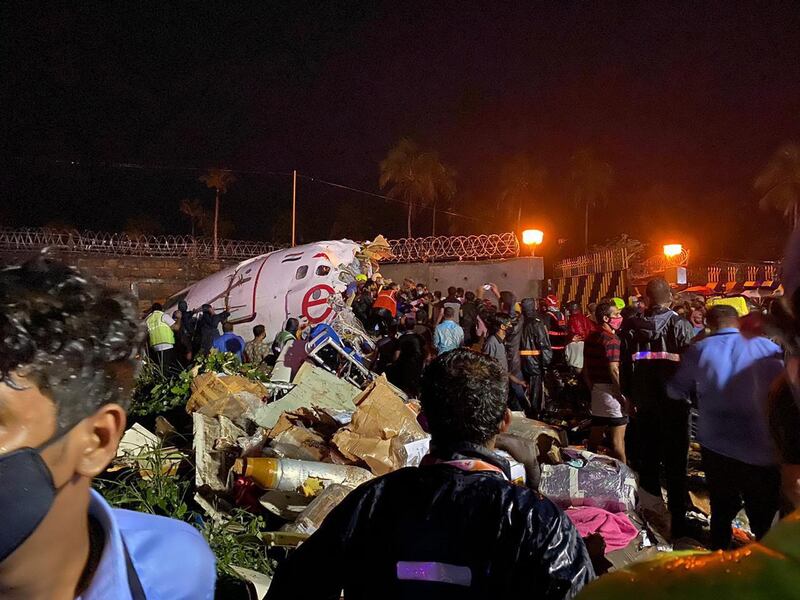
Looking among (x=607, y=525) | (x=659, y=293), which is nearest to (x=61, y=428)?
(x=607, y=525)

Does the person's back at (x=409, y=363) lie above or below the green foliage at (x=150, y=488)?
above

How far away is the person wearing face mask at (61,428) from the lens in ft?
3.69

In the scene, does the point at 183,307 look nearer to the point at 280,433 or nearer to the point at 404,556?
the point at 280,433

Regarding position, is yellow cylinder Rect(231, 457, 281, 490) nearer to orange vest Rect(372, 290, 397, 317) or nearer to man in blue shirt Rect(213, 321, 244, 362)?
man in blue shirt Rect(213, 321, 244, 362)

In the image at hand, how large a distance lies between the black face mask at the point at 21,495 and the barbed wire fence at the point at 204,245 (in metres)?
20.9

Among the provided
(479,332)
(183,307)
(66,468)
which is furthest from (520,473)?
(183,307)

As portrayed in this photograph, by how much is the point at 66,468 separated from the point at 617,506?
4.26 metres

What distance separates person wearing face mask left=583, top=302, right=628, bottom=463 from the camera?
20.1 ft

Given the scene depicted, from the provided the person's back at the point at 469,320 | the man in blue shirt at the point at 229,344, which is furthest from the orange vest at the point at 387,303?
the man in blue shirt at the point at 229,344

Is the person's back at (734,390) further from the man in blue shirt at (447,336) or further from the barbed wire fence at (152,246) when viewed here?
the barbed wire fence at (152,246)

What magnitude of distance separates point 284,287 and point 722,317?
11.3 meters

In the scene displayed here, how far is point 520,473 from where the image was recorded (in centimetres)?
317

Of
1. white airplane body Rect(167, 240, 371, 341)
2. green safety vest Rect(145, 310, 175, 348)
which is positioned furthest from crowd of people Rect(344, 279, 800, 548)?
white airplane body Rect(167, 240, 371, 341)

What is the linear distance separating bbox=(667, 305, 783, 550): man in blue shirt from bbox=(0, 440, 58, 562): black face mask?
3781 mm
